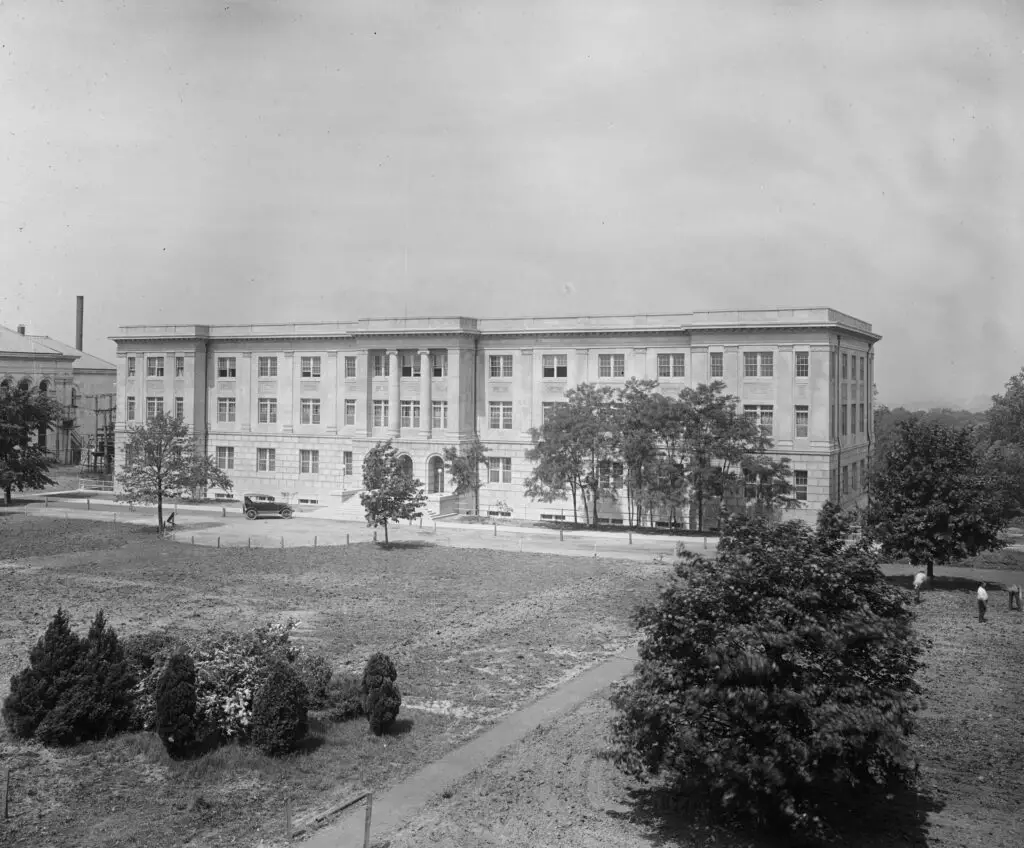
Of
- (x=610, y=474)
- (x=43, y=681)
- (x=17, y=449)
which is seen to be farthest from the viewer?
(x=17, y=449)

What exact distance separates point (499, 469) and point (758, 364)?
18741 mm

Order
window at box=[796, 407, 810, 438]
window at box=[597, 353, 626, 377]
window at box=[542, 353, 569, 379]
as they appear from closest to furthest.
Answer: window at box=[796, 407, 810, 438] → window at box=[597, 353, 626, 377] → window at box=[542, 353, 569, 379]

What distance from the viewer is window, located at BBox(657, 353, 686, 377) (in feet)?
197

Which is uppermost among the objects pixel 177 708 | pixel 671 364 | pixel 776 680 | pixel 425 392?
pixel 671 364

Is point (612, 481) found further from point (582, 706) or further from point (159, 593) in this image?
point (582, 706)

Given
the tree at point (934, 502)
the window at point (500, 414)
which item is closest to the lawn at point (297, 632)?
the tree at point (934, 502)

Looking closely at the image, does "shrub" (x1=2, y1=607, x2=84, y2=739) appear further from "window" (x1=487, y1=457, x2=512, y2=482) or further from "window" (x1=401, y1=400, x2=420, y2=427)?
"window" (x1=401, y1=400, x2=420, y2=427)

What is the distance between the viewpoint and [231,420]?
247ft

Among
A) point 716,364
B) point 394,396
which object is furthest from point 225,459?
point 716,364

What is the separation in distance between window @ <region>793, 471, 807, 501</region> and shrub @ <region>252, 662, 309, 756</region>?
133ft

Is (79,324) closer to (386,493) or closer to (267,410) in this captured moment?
(267,410)

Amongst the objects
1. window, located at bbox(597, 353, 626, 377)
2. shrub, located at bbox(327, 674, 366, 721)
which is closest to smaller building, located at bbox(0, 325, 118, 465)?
window, located at bbox(597, 353, 626, 377)

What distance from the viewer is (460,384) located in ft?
211

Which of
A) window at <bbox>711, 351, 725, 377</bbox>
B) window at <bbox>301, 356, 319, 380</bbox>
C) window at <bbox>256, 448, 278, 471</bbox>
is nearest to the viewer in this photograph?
window at <bbox>711, 351, 725, 377</bbox>
